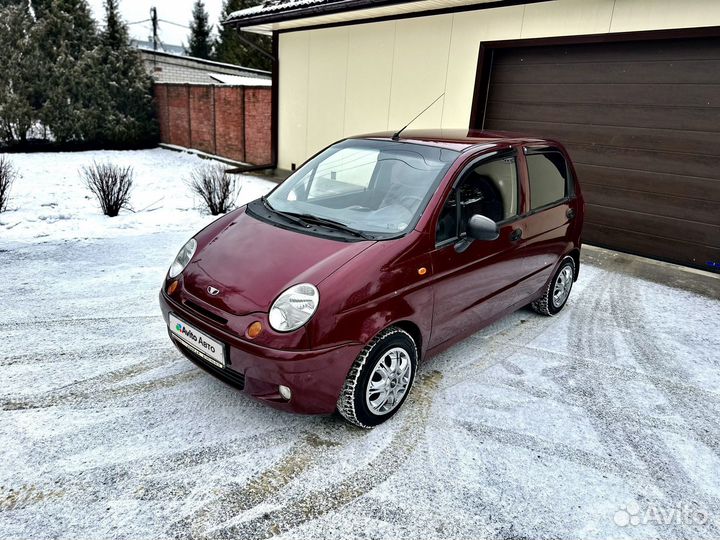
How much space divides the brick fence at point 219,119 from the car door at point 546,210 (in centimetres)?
887

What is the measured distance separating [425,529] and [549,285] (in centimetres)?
300

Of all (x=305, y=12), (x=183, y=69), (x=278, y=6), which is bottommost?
(x=183, y=69)

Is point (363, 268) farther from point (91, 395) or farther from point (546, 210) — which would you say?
point (546, 210)

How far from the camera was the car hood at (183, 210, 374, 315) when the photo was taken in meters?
2.73

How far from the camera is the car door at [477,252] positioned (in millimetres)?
3250

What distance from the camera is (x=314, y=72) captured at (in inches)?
415

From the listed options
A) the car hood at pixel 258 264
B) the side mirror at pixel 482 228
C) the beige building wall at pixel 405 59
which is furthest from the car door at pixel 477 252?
the beige building wall at pixel 405 59

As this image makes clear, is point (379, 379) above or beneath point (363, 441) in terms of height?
above

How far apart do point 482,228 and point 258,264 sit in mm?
1459

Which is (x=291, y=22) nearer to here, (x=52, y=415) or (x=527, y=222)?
(x=527, y=222)

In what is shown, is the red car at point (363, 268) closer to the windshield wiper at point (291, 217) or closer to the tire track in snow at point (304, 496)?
the windshield wiper at point (291, 217)

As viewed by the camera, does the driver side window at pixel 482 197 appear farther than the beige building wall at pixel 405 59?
No

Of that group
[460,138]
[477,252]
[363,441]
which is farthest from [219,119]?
[363,441]

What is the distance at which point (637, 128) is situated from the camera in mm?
6578
